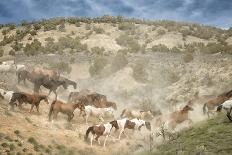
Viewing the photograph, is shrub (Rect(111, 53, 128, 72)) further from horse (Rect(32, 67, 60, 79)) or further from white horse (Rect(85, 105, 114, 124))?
white horse (Rect(85, 105, 114, 124))

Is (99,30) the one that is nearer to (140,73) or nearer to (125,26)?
(125,26)

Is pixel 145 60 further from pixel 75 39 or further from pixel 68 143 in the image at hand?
pixel 68 143

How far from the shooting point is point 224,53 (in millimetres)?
57531

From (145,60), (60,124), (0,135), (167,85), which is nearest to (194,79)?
(167,85)

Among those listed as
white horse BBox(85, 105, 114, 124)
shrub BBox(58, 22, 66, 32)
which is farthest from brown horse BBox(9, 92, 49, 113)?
shrub BBox(58, 22, 66, 32)

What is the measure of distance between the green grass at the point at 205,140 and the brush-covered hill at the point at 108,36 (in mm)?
34161

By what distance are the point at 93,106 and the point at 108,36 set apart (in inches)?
1564

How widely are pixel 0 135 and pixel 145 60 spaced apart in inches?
1209

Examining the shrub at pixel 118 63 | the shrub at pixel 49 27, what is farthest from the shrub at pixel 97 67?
the shrub at pixel 49 27

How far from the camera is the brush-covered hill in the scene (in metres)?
65.6

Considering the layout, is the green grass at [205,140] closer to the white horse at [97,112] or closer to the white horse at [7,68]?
the white horse at [97,112]

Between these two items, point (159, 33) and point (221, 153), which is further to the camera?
point (159, 33)

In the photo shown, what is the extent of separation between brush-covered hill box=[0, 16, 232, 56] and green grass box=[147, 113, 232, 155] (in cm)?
3416

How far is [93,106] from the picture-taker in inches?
1403
